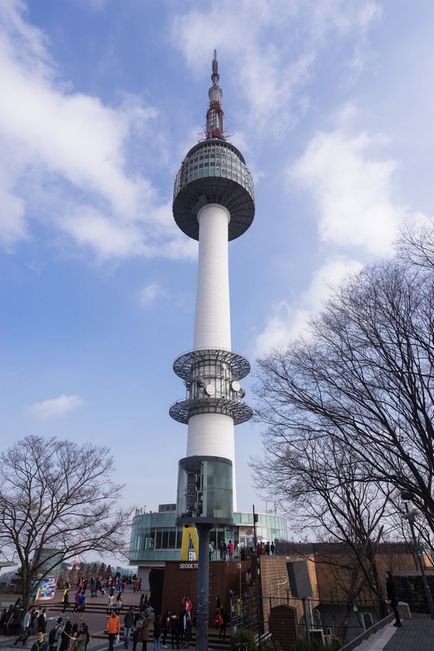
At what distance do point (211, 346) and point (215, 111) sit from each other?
4676cm

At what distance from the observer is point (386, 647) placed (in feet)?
35.8

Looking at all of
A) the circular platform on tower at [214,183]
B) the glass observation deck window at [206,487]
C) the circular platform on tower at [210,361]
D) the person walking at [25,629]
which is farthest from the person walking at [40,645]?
the circular platform on tower at [214,183]

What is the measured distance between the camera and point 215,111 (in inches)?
2928

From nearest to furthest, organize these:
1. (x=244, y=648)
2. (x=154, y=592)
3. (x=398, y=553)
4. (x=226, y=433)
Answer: (x=244, y=648) → (x=154, y=592) → (x=398, y=553) → (x=226, y=433)

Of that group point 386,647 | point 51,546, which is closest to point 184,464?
point 51,546

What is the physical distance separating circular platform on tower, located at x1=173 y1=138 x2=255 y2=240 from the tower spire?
5.16 m

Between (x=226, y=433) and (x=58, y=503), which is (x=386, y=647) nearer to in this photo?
(x=58, y=503)

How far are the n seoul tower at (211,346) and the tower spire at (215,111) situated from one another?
180 millimetres

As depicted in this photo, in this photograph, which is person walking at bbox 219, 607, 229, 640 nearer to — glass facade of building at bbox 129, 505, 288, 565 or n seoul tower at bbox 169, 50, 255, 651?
→ n seoul tower at bbox 169, 50, 255, 651

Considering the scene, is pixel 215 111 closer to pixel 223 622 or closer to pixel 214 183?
pixel 214 183

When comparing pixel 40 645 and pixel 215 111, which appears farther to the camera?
pixel 215 111

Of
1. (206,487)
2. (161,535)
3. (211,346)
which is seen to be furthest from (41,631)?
(161,535)

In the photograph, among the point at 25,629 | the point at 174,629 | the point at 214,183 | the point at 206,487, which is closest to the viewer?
the point at 25,629

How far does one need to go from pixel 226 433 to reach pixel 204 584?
97.3ft
